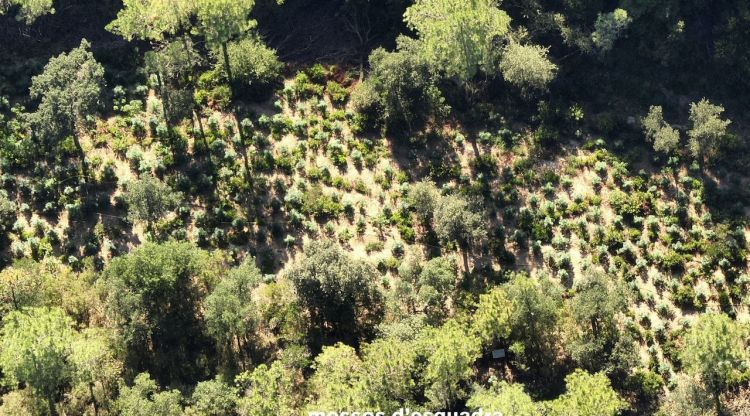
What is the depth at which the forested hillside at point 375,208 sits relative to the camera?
218 feet

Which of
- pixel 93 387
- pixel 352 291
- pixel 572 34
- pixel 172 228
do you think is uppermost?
pixel 572 34

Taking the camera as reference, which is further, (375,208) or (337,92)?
(337,92)

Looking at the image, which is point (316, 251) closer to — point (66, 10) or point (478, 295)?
point (478, 295)

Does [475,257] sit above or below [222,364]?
above

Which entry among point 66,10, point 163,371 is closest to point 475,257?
point 163,371

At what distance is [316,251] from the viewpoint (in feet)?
229

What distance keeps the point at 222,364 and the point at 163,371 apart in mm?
4805

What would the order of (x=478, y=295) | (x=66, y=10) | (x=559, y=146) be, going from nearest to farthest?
(x=478, y=295)
(x=559, y=146)
(x=66, y=10)

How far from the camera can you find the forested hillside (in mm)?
66438

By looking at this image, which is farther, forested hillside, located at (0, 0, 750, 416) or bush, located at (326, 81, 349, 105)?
bush, located at (326, 81, 349, 105)

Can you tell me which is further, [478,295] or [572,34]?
[572,34]

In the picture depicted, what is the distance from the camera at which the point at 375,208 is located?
78062 mm

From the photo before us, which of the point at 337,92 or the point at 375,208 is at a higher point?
the point at 337,92

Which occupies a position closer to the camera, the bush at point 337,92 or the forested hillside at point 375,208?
the forested hillside at point 375,208
